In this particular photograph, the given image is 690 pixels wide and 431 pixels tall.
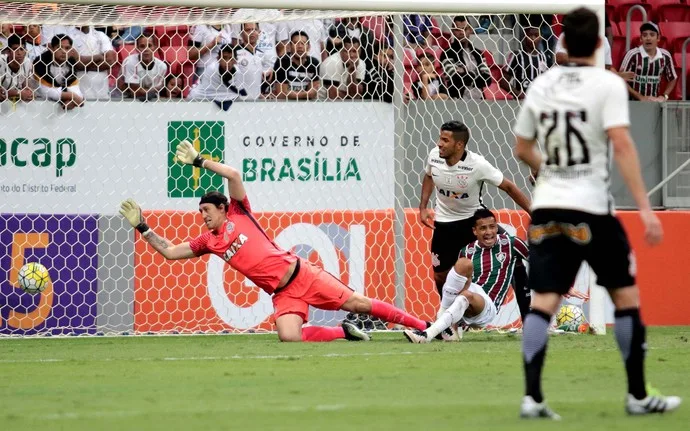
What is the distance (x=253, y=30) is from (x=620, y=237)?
355 inches

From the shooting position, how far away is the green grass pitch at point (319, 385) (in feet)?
17.7

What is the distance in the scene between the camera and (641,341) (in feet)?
18.3

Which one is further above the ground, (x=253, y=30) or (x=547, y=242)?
(x=253, y=30)

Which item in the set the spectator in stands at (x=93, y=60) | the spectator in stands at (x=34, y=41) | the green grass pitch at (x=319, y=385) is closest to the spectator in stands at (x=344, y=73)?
the spectator in stands at (x=93, y=60)

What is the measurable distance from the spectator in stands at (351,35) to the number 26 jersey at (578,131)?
8.04 metres

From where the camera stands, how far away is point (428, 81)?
13562 millimetres

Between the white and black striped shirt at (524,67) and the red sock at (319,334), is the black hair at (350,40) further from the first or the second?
the red sock at (319,334)

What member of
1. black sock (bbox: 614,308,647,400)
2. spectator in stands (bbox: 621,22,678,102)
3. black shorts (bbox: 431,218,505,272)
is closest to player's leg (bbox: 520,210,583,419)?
black sock (bbox: 614,308,647,400)

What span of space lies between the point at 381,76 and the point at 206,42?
2.05m

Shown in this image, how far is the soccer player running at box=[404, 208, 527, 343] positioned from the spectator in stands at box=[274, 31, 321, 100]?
3.22 meters

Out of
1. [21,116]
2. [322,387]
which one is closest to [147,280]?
[21,116]

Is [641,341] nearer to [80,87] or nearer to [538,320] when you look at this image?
[538,320]

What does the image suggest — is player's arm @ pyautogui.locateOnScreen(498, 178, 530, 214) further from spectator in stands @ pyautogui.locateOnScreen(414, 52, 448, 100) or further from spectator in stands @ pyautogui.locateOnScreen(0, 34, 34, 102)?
spectator in stands @ pyautogui.locateOnScreen(0, 34, 34, 102)

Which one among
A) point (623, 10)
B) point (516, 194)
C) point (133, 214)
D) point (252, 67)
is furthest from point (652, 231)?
point (623, 10)
